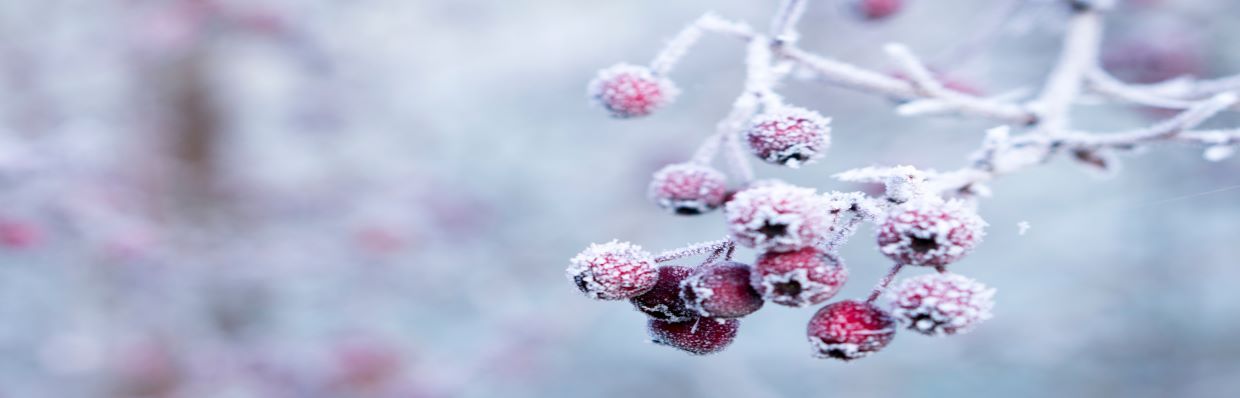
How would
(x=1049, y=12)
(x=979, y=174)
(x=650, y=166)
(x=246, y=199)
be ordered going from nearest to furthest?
(x=979, y=174), (x=1049, y=12), (x=650, y=166), (x=246, y=199)

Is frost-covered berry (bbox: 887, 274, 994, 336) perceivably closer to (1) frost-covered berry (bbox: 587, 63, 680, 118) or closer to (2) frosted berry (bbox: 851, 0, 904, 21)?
(1) frost-covered berry (bbox: 587, 63, 680, 118)

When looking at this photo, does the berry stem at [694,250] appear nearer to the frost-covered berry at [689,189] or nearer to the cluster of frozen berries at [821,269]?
the cluster of frozen berries at [821,269]

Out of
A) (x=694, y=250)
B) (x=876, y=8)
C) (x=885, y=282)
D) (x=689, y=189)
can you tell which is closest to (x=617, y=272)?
(x=694, y=250)

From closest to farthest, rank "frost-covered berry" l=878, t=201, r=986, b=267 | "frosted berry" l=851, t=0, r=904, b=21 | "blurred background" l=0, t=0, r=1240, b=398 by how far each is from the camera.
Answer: "frost-covered berry" l=878, t=201, r=986, b=267 → "frosted berry" l=851, t=0, r=904, b=21 → "blurred background" l=0, t=0, r=1240, b=398

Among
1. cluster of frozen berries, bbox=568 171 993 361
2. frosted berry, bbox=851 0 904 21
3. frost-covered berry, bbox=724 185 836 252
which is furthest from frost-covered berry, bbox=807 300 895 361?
frosted berry, bbox=851 0 904 21

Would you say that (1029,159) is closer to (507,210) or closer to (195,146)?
(507,210)

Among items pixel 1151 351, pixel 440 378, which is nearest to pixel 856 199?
pixel 440 378

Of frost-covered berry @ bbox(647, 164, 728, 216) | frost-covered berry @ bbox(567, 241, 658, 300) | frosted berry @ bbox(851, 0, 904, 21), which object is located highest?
frosted berry @ bbox(851, 0, 904, 21)
